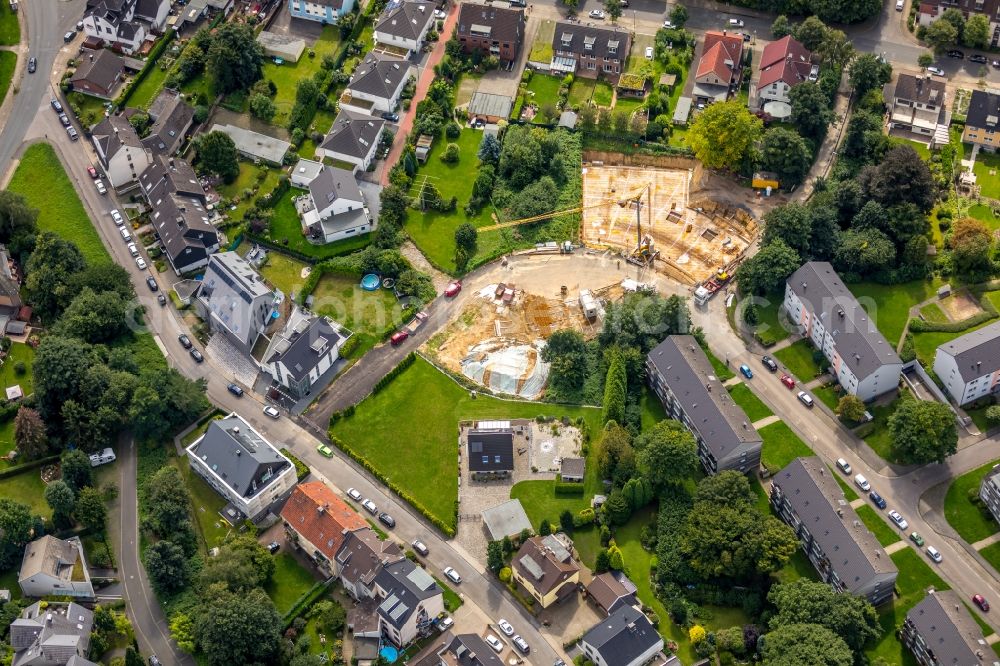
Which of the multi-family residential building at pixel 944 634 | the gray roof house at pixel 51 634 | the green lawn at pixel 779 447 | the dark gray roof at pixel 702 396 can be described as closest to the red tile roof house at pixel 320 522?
the gray roof house at pixel 51 634

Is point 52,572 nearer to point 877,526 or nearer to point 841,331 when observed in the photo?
point 877,526

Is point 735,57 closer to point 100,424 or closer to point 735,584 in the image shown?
point 735,584

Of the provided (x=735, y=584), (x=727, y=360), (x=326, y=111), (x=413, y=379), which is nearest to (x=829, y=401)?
(x=727, y=360)

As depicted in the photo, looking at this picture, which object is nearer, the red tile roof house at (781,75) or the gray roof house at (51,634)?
the gray roof house at (51,634)

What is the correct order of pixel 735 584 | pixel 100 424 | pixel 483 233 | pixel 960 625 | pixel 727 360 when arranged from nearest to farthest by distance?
1. pixel 960 625
2. pixel 735 584
3. pixel 100 424
4. pixel 727 360
5. pixel 483 233

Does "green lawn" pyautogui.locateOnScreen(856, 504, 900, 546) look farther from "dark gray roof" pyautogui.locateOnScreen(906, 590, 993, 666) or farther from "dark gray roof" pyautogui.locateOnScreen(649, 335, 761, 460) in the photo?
"dark gray roof" pyautogui.locateOnScreen(649, 335, 761, 460)

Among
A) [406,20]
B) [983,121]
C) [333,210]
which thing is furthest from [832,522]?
[406,20]

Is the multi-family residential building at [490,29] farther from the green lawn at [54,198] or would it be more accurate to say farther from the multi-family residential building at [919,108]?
the green lawn at [54,198]
